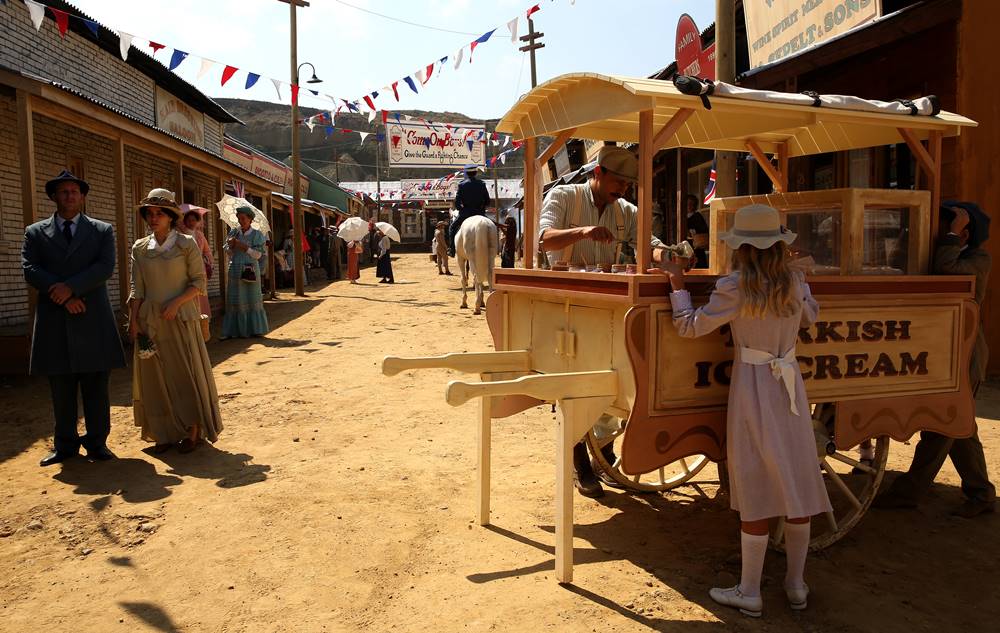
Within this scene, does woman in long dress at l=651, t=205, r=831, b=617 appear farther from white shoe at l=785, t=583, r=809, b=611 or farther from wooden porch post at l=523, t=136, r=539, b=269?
wooden porch post at l=523, t=136, r=539, b=269

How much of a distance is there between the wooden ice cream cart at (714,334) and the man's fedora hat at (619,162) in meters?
0.20

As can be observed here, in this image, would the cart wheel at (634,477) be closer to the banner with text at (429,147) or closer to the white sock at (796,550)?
the white sock at (796,550)

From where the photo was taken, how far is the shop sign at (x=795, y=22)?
25.6 ft

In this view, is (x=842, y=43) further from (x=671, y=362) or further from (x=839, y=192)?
(x=671, y=362)

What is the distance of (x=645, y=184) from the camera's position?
9.63 ft

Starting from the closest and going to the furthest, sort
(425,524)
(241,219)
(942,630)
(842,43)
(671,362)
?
(942,630) → (671,362) → (425,524) → (842,43) → (241,219)

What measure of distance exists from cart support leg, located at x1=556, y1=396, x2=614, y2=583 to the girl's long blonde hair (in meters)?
0.71

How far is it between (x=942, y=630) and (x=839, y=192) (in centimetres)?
189

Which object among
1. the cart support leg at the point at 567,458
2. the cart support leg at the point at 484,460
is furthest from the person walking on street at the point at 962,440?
the cart support leg at the point at 484,460

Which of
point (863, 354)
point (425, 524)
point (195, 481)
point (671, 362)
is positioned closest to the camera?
point (671, 362)

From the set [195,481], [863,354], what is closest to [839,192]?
[863,354]

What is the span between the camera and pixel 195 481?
4.46m

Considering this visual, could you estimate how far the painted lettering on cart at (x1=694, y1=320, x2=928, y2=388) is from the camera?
10.0 feet

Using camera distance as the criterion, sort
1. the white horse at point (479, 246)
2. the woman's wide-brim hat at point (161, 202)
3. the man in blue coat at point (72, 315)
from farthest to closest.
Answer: the white horse at point (479, 246)
the woman's wide-brim hat at point (161, 202)
the man in blue coat at point (72, 315)
